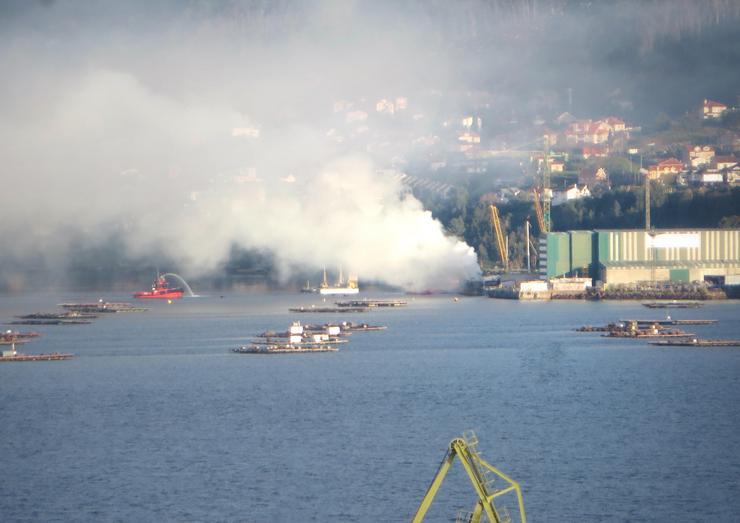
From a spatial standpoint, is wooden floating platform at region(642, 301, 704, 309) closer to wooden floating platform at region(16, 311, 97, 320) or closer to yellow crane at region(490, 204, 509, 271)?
yellow crane at region(490, 204, 509, 271)

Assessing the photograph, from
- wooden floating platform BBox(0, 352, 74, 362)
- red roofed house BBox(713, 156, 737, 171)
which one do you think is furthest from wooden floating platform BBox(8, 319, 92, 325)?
red roofed house BBox(713, 156, 737, 171)

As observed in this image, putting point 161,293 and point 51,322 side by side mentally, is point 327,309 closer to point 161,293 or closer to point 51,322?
point 51,322

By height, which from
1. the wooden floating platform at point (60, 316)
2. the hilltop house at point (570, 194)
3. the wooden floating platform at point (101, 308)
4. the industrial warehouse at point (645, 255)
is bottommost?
the wooden floating platform at point (60, 316)

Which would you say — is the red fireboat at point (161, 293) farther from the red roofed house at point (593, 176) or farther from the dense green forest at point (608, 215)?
the red roofed house at point (593, 176)

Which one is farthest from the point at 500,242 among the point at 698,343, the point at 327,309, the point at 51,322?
the point at 698,343

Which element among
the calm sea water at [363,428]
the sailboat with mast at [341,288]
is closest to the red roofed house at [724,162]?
the sailboat with mast at [341,288]

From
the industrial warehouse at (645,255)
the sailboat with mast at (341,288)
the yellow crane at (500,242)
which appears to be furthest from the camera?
the yellow crane at (500,242)
